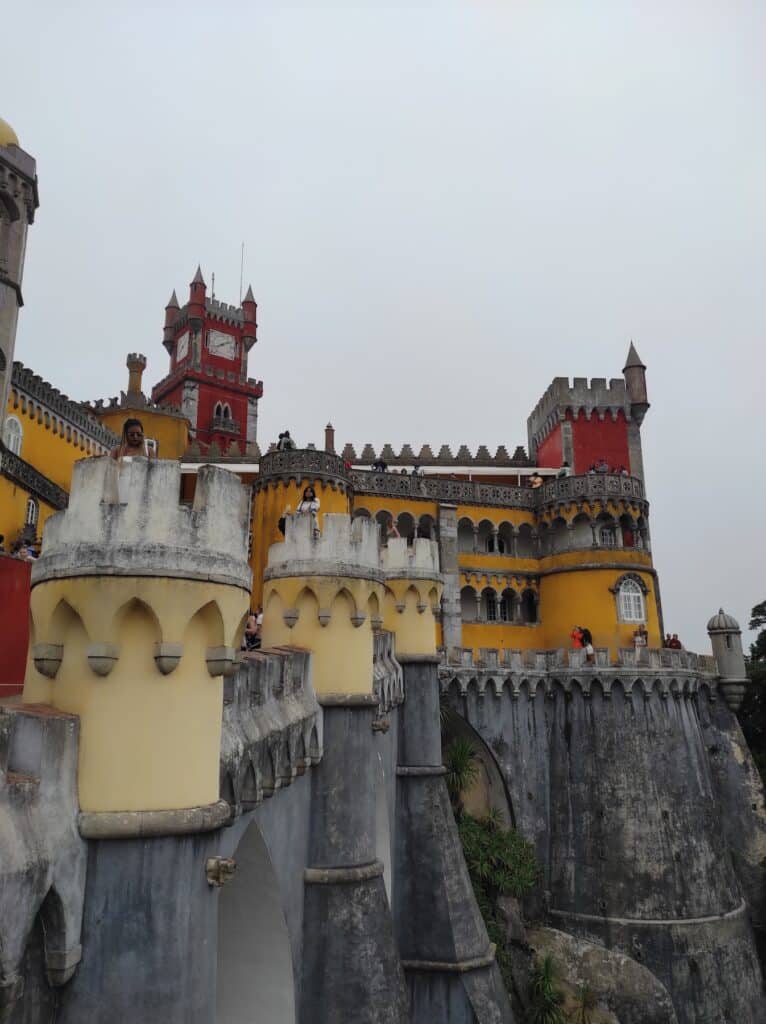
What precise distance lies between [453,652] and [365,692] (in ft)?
67.0

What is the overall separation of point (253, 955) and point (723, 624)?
33669 millimetres

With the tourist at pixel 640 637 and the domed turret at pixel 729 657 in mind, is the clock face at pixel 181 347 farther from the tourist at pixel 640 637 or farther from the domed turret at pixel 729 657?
the domed turret at pixel 729 657

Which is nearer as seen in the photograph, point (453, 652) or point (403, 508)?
point (453, 652)

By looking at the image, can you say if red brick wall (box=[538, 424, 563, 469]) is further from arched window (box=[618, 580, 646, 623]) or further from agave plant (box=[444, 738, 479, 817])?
agave plant (box=[444, 738, 479, 817])

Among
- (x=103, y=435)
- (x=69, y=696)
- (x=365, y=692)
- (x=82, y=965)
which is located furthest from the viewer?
(x=103, y=435)

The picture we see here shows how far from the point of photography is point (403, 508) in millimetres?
35500

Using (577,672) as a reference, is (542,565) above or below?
above

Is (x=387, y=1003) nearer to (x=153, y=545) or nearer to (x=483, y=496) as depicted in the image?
(x=153, y=545)

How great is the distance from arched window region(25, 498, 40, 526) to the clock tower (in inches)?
925

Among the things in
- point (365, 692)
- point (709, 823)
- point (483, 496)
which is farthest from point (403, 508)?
point (365, 692)

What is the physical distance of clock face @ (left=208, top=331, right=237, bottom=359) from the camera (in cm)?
5753

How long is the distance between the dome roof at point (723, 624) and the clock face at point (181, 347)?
1646 inches

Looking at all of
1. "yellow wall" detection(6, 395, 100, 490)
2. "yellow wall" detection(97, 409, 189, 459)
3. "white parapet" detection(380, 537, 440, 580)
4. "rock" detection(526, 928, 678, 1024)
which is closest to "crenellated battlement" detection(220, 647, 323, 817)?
"white parapet" detection(380, 537, 440, 580)

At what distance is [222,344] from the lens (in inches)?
2288
